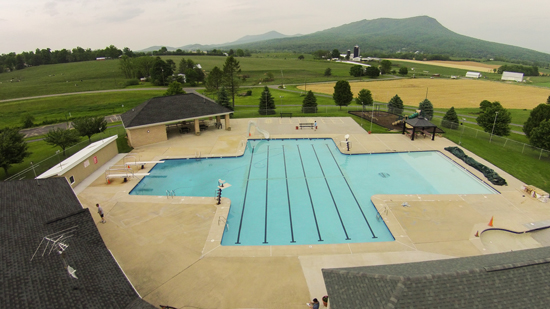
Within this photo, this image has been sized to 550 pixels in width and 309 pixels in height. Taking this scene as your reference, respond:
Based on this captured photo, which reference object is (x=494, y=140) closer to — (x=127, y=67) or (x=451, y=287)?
(x=451, y=287)

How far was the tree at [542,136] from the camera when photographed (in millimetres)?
24172

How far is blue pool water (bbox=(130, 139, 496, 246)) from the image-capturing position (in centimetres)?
1563

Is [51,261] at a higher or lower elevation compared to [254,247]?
higher

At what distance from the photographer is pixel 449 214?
16.3 metres

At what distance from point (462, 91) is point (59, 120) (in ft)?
299

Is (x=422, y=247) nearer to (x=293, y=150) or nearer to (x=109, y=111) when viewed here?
(x=293, y=150)

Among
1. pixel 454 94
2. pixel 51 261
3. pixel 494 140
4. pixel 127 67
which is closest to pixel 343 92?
pixel 494 140

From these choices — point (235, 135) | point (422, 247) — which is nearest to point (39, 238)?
point (422, 247)

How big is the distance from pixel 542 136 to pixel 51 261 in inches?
1397

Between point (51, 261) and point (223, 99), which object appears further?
point (223, 99)

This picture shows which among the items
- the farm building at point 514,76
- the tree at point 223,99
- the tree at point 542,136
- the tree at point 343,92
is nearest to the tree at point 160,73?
the tree at point 223,99

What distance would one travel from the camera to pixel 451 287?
7.15 meters

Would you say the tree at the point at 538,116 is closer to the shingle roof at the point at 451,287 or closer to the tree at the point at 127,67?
the shingle roof at the point at 451,287

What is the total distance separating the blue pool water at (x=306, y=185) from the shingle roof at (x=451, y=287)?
6861mm
